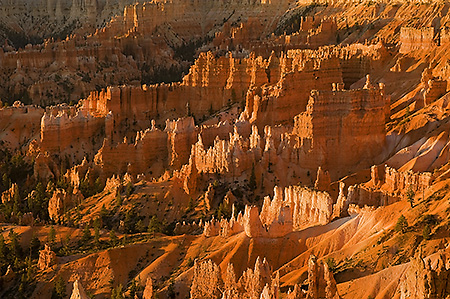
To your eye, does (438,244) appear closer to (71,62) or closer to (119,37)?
(71,62)

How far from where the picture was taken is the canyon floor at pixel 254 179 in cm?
3897

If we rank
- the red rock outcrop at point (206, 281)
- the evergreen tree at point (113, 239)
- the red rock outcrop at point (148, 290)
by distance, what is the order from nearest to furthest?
the red rock outcrop at point (206, 281) < the red rock outcrop at point (148, 290) < the evergreen tree at point (113, 239)

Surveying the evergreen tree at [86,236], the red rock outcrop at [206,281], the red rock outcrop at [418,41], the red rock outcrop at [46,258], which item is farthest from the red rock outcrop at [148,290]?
the red rock outcrop at [418,41]

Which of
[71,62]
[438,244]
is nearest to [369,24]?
[71,62]

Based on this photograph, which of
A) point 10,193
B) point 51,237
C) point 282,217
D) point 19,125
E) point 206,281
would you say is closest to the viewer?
point 206,281

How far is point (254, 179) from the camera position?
5806cm

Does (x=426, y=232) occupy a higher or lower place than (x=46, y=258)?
higher

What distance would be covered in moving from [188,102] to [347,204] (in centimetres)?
4134

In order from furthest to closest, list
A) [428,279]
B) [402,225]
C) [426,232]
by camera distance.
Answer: [402,225], [426,232], [428,279]

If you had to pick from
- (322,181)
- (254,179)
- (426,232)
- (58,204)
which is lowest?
(58,204)

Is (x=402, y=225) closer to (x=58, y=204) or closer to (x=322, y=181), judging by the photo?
(x=322, y=181)

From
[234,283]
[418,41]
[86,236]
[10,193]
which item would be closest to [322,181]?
[86,236]

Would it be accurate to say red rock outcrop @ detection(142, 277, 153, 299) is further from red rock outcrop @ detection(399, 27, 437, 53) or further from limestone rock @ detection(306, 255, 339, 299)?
red rock outcrop @ detection(399, 27, 437, 53)

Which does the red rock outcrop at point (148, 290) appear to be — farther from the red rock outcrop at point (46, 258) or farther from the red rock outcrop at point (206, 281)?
→ the red rock outcrop at point (46, 258)
